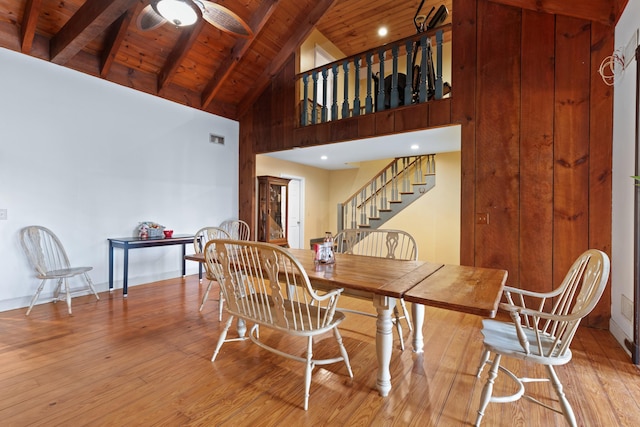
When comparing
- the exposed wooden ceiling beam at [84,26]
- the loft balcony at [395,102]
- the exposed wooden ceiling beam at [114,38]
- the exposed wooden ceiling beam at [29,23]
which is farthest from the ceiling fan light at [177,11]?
the loft balcony at [395,102]

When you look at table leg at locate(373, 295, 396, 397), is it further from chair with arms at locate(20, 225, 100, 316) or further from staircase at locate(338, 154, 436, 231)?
staircase at locate(338, 154, 436, 231)

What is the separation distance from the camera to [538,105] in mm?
3053

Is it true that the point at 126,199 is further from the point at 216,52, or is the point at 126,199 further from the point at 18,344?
the point at 216,52

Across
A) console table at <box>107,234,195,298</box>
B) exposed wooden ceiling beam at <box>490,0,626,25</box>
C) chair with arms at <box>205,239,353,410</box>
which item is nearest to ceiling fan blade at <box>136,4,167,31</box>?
chair with arms at <box>205,239,353,410</box>

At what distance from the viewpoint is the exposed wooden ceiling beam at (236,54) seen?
400cm

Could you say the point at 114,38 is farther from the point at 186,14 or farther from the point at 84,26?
the point at 186,14

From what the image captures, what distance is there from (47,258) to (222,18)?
Result: 3297 millimetres

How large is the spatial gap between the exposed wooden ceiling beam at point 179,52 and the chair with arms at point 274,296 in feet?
10.6

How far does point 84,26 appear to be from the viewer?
10.5ft

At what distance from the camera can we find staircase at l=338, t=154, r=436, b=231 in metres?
5.97

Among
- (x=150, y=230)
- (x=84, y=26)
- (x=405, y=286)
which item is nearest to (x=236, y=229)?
(x=150, y=230)

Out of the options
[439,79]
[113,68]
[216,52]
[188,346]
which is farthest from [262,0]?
[188,346]

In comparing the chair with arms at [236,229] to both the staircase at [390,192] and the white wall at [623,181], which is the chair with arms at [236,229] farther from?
the white wall at [623,181]

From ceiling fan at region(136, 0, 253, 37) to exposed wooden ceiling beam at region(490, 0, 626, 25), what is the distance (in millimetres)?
2813
